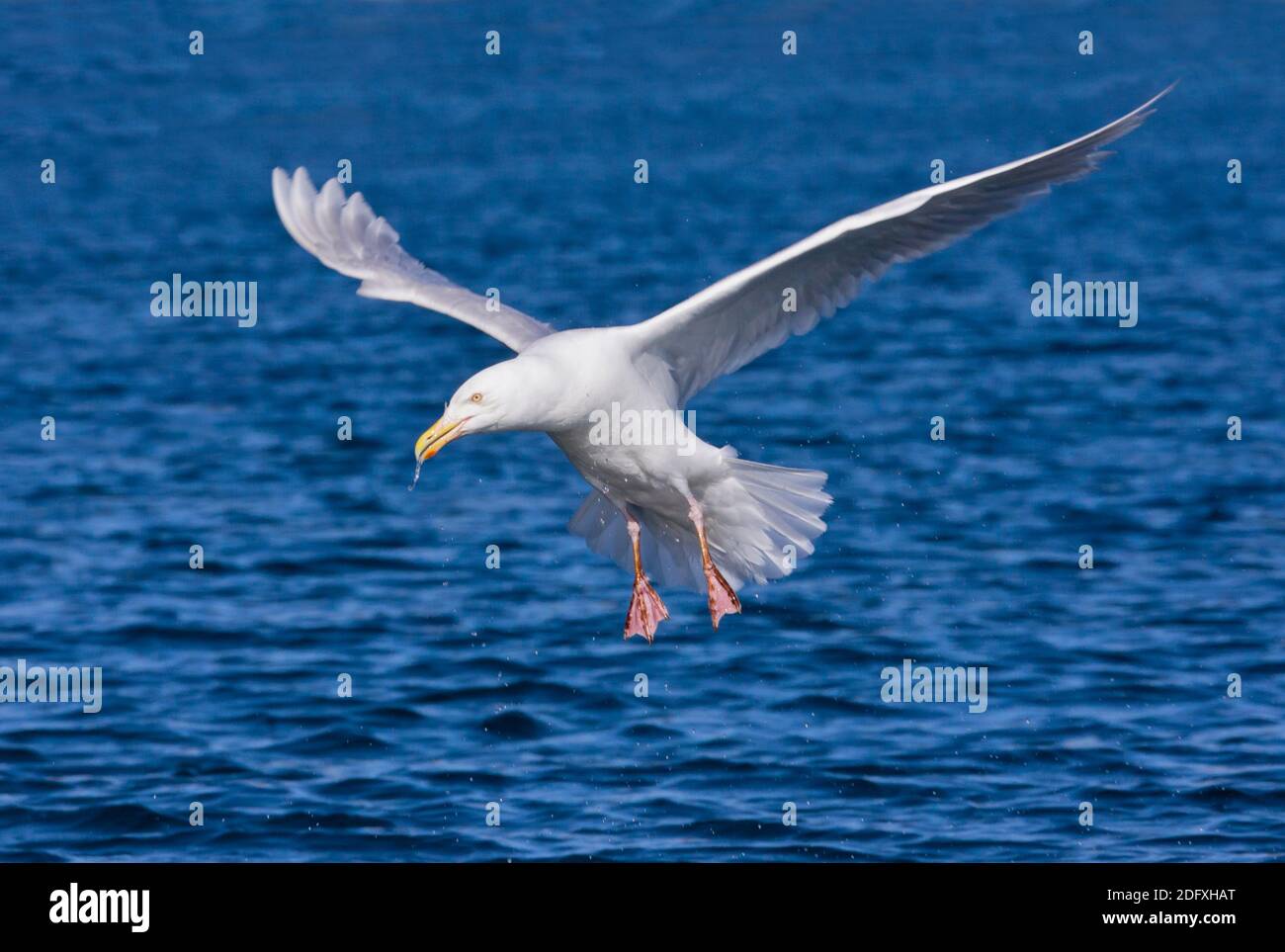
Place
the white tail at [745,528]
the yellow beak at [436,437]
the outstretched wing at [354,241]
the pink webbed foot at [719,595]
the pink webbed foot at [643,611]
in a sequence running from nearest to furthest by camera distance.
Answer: the yellow beak at [436,437], the pink webbed foot at [719,595], the white tail at [745,528], the pink webbed foot at [643,611], the outstretched wing at [354,241]

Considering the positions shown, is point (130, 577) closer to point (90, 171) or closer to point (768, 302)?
point (768, 302)

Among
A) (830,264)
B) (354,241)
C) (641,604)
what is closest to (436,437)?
(641,604)

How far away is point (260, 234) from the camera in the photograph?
39.2 m

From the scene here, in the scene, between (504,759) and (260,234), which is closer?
(504,759)

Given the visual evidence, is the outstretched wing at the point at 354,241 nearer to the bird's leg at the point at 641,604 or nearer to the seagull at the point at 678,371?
the seagull at the point at 678,371

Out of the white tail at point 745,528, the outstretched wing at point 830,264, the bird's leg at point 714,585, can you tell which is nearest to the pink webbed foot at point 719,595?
the bird's leg at point 714,585

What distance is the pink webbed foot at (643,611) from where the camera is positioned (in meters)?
11.3

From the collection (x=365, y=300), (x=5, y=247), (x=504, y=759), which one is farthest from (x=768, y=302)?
(x=5, y=247)

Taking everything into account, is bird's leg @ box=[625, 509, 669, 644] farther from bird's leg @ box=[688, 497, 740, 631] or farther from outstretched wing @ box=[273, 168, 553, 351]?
outstretched wing @ box=[273, 168, 553, 351]

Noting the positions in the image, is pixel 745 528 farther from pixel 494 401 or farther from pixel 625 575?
pixel 625 575

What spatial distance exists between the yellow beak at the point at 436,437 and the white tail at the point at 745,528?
5.38 ft

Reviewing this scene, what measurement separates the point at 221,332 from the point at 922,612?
16530 mm

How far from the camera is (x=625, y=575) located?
683 inches

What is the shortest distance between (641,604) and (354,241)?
2.69 m
